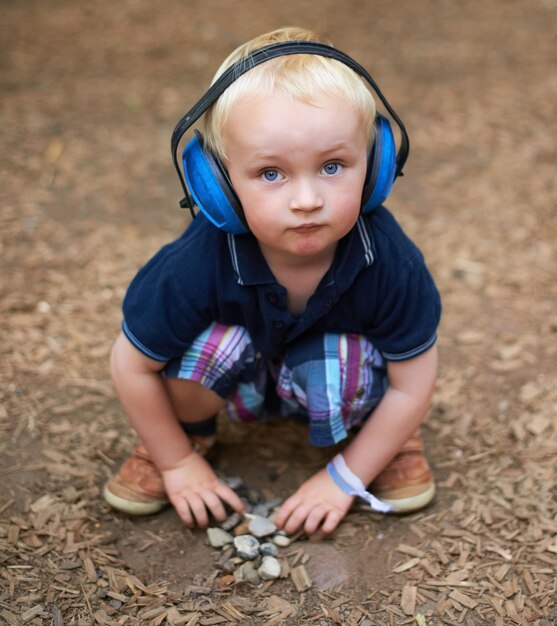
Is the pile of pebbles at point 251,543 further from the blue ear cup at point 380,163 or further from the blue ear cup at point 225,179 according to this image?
the blue ear cup at point 380,163

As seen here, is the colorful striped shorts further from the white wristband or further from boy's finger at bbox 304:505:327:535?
boy's finger at bbox 304:505:327:535

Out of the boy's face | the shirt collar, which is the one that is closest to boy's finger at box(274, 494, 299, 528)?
the shirt collar

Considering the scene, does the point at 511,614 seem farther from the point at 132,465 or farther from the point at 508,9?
the point at 508,9

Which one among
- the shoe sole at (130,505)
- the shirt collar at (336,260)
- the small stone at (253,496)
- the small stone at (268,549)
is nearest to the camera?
the shirt collar at (336,260)

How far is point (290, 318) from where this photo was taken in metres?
2.35

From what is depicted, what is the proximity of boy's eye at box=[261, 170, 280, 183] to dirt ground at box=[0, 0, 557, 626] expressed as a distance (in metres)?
1.14

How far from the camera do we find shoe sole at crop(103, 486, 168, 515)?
2.59 meters

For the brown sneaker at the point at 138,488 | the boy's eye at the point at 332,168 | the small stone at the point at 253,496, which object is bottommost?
the small stone at the point at 253,496

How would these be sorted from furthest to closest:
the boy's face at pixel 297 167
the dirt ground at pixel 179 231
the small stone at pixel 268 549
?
the small stone at pixel 268 549 < the dirt ground at pixel 179 231 < the boy's face at pixel 297 167

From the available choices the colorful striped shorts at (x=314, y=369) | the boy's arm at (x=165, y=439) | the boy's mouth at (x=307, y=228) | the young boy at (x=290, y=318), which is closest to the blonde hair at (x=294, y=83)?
the young boy at (x=290, y=318)

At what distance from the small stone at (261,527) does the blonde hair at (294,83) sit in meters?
1.13

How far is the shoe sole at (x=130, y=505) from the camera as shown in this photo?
2.59 meters

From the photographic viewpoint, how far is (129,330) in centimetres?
237

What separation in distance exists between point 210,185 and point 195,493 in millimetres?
997
